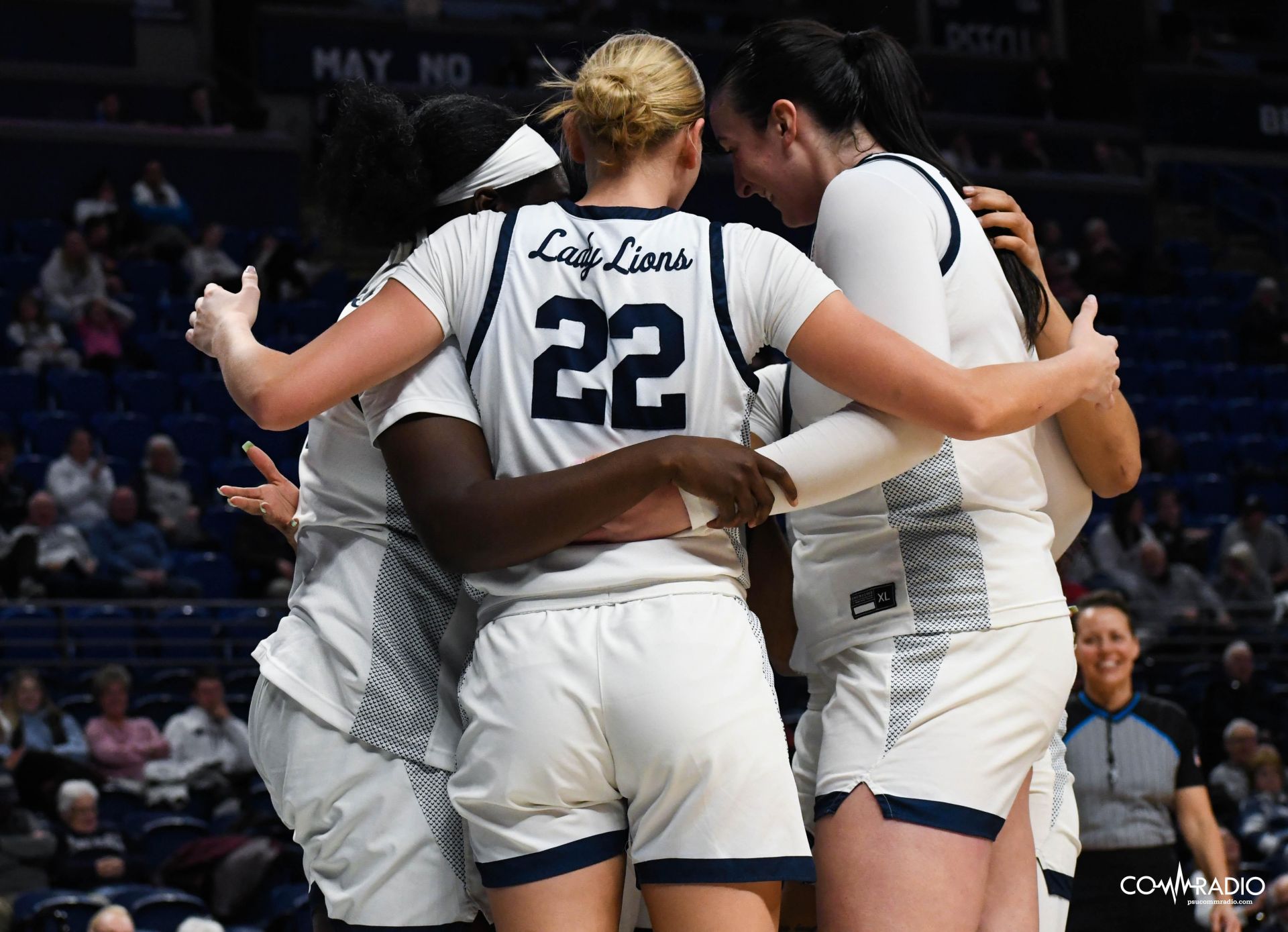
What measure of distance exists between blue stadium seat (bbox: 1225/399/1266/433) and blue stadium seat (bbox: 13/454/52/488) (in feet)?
32.8

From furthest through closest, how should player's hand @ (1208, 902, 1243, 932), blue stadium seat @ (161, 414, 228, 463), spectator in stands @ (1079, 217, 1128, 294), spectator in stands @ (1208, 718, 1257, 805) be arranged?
spectator in stands @ (1079, 217, 1128, 294) → blue stadium seat @ (161, 414, 228, 463) → spectator in stands @ (1208, 718, 1257, 805) → player's hand @ (1208, 902, 1243, 932)

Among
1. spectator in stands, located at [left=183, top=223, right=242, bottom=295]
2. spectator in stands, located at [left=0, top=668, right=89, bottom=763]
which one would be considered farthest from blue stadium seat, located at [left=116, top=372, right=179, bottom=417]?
spectator in stands, located at [left=0, top=668, right=89, bottom=763]

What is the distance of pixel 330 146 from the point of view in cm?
254

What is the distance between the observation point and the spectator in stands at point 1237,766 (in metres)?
8.94

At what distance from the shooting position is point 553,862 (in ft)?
6.95

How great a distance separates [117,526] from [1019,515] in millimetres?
8506

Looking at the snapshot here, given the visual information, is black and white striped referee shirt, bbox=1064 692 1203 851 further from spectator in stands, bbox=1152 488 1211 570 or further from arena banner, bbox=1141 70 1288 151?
arena banner, bbox=1141 70 1288 151

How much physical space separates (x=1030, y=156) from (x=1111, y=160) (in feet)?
4.24

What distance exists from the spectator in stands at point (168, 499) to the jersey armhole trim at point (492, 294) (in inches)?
335

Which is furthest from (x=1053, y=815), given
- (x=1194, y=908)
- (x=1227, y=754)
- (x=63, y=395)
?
(x=63, y=395)

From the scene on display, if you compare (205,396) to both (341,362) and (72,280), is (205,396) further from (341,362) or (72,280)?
(341,362)

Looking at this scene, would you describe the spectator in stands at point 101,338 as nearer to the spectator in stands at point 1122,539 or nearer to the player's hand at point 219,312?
the spectator in stands at point 1122,539

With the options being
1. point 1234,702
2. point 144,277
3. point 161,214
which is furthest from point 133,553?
point 1234,702

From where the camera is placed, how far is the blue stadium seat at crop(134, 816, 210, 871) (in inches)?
287
